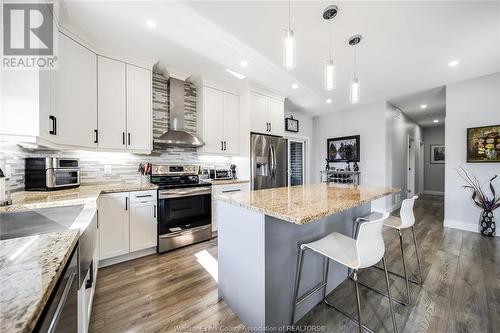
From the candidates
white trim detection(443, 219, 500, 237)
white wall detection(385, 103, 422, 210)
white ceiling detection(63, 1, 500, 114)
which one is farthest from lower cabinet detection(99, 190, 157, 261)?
white trim detection(443, 219, 500, 237)

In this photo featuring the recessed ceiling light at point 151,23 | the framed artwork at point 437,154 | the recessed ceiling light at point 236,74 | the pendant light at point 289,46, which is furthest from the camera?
the framed artwork at point 437,154

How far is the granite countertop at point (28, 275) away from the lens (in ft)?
1.22

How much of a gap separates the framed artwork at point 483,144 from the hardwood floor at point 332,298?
1527 millimetres

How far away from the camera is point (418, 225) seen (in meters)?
3.72

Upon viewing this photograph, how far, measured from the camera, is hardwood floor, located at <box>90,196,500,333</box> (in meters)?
1.47

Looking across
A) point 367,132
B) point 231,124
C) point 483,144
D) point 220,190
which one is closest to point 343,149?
point 367,132

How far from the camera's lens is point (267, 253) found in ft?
4.16

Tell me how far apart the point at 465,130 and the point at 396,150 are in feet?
4.83

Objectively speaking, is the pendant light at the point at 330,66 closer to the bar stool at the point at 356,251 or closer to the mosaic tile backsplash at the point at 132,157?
the bar stool at the point at 356,251

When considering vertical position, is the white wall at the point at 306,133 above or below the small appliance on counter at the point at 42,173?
above

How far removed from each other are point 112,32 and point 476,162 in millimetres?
5550

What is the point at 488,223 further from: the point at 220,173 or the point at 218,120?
the point at 218,120

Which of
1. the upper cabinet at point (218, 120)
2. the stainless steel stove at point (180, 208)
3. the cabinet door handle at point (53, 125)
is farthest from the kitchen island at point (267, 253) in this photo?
the upper cabinet at point (218, 120)

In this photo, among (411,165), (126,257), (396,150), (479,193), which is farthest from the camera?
(411,165)
